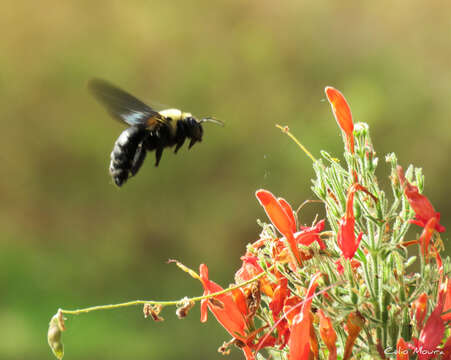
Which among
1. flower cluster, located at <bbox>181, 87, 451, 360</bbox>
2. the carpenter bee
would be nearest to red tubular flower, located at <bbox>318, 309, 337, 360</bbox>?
flower cluster, located at <bbox>181, 87, 451, 360</bbox>

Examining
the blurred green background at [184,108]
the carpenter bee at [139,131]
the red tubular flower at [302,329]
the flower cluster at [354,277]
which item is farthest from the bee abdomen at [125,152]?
the blurred green background at [184,108]

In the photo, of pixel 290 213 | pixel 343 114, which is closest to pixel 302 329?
pixel 290 213

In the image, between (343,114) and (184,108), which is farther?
(184,108)

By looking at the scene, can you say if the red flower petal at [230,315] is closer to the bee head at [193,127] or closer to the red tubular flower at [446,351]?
the red tubular flower at [446,351]

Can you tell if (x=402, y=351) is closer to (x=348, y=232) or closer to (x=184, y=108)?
(x=348, y=232)

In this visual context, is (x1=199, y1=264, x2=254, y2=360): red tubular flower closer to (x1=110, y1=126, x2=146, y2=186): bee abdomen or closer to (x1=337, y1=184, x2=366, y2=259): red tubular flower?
(x1=337, y1=184, x2=366, y2=259): red tubular flower

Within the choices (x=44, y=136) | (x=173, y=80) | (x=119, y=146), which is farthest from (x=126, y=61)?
(x=119, y=146)

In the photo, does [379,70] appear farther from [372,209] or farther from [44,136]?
[372,209]
